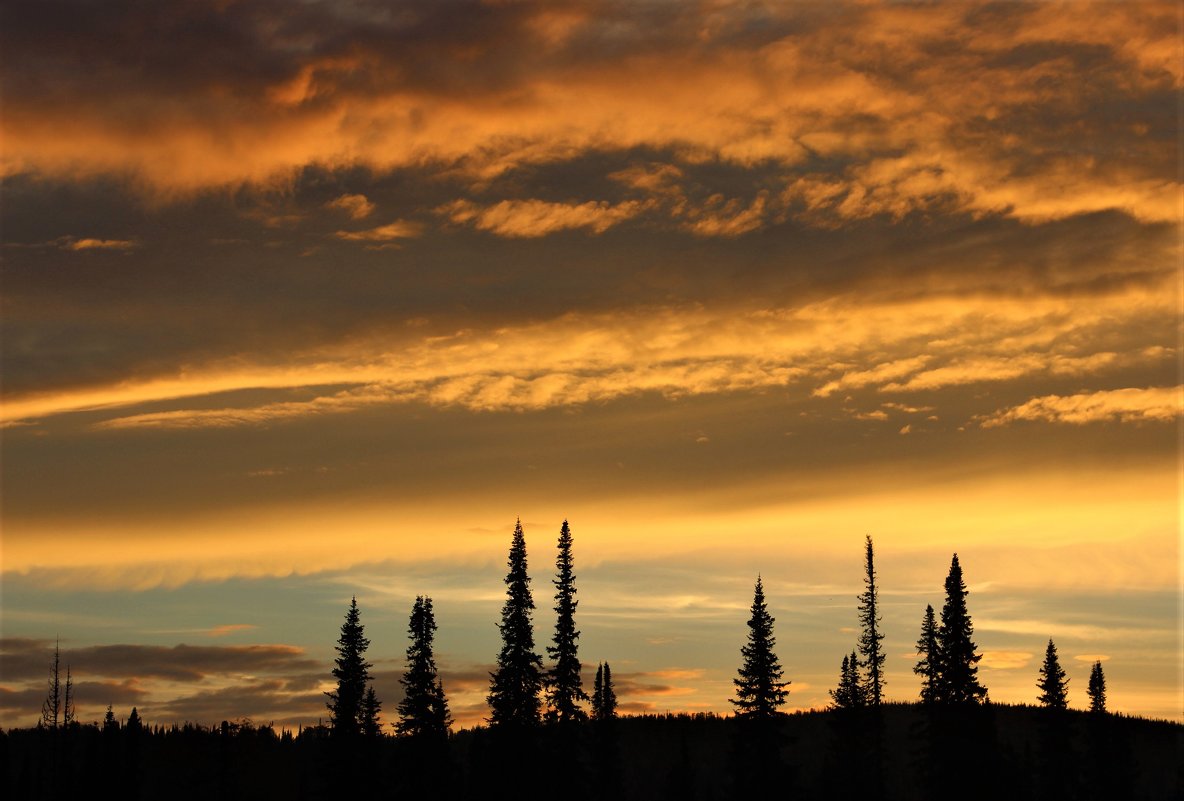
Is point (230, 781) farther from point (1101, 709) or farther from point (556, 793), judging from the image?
point (1101, 709)

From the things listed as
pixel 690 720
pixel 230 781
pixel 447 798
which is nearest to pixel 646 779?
pixel 690 720

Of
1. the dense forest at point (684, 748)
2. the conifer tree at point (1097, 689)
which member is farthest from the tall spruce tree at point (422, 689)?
the conifer tree at point (1097, 689)

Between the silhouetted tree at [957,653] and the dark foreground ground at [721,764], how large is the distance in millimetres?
1314

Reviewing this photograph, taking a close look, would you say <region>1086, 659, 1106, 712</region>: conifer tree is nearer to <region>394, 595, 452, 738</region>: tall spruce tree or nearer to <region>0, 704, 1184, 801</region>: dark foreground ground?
<region>0, 704, 1184, 801</region>: dark foreground ground

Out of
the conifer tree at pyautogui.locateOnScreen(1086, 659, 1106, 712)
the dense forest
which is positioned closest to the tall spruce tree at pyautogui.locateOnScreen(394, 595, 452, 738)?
the dense forest

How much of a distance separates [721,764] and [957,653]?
7247cm

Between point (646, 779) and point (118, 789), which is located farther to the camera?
point (646, 779)

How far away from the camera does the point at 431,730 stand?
91.2 m

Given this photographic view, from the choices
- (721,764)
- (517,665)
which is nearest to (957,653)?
(517,665)

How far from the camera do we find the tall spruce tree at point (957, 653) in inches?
3656

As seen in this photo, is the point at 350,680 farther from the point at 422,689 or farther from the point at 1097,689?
the point at 1097,689

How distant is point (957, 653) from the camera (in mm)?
92875

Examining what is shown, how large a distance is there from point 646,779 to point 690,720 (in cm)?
2062

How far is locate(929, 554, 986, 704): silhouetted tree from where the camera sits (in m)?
92.9
